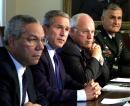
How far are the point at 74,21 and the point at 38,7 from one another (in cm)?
268

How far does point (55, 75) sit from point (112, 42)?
5.78 ft

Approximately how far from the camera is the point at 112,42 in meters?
3.89

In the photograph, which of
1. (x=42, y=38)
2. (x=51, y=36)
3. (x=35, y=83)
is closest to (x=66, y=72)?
(x=51, y=36)

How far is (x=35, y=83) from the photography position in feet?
6.84

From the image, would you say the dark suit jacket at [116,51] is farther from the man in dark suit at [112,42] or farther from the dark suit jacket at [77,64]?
the dark suit jacket at [77,64]

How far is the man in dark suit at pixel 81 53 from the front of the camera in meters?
2.57

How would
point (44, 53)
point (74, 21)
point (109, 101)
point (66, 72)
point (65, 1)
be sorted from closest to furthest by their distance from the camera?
point (109, 101) → point (44, 53) → point (66, 72) → point (74, 21) → point (65, 1)

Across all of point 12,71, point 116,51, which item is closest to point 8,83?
point 12,71

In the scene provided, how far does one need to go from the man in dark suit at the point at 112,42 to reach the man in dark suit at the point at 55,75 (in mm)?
1277

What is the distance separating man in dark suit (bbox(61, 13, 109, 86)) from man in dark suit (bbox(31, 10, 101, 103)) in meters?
0.11

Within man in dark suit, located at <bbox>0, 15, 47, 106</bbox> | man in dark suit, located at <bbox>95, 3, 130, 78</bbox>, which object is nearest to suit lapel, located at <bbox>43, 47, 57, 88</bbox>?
man in dark suit, located at <bbox>0, 15, 47, 106</bbox>

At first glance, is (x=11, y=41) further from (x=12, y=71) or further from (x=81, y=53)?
(x=81, y=53)

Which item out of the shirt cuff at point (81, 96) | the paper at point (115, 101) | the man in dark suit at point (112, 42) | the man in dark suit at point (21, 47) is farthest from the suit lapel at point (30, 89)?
the man in dark suit at point (112, 42)

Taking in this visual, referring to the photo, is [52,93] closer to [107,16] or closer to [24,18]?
[24,18]
